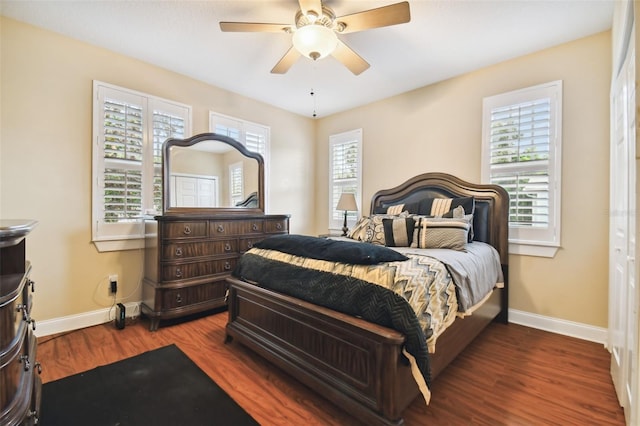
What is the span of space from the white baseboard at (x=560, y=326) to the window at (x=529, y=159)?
0.63m

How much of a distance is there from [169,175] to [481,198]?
3.33m

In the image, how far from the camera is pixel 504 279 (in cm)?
294

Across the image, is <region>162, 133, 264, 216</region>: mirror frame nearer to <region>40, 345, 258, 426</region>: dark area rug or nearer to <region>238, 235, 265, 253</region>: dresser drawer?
<region>238, 235, 265, 253</region>: dresser drawer

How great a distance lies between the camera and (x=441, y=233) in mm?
2535

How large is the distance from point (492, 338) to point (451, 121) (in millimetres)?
2361

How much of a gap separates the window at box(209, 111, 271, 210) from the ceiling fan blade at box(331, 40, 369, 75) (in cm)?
189

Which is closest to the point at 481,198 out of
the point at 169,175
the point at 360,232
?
the point at 360,232

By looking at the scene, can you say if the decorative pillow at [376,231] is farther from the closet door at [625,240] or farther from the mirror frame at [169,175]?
the closet door at [625,240]

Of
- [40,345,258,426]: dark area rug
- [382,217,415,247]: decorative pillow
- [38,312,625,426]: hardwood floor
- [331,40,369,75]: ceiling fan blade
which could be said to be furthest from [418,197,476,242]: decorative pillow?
[40,345,258,426]: dark area rug

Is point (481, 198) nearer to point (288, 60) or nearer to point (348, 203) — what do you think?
point (348, 203)

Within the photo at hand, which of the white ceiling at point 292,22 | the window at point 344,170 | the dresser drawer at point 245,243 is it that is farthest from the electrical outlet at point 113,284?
the window at point 344,170

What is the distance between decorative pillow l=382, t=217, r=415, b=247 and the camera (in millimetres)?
2672

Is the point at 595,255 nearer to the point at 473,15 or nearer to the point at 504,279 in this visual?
the point at 504,279

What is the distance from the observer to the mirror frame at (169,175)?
3042mm
